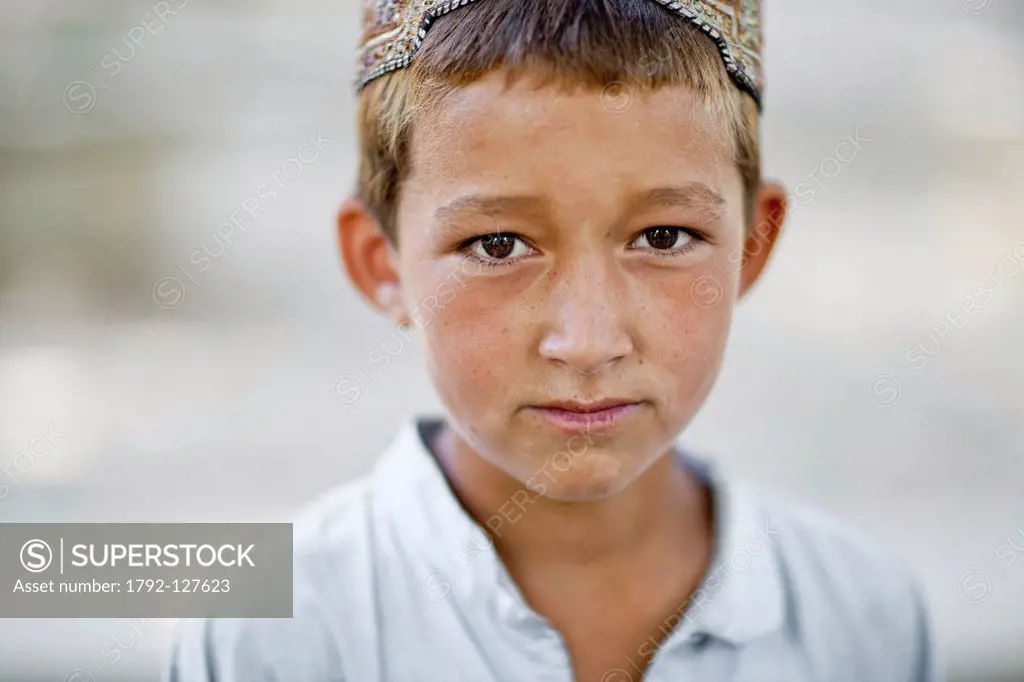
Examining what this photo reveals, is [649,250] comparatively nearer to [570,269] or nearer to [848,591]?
[570,269]

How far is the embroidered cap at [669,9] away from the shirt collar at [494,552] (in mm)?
420

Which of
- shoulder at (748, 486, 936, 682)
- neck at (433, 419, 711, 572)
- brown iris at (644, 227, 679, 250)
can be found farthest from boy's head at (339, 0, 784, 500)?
shoulder at (748, 486, 936, 682)

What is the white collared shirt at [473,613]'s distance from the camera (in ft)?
3.24

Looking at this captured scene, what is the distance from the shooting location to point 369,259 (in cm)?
104

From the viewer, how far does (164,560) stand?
1.11 m

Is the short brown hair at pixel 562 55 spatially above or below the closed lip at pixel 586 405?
above

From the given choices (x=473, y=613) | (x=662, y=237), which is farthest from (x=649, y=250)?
(x=473, y=613)

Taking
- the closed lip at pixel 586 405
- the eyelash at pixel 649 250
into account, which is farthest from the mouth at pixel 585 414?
the eyelash at pixel 649 250

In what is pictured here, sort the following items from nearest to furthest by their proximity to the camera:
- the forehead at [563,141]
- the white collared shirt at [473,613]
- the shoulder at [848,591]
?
1. the forehead at [563,141]
2. the white collared shirt at [473,613]
3. the shoulder at [848,591]

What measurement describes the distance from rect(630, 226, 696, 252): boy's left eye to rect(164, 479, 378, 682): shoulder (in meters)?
0.44

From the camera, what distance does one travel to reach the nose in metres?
0.85

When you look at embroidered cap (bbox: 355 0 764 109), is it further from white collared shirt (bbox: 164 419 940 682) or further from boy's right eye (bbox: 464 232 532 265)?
white collared shirt (bbox: 164 419 940 682)

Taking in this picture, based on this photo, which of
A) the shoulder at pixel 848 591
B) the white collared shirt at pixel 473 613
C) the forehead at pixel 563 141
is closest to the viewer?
the forehead at pixel 563 141

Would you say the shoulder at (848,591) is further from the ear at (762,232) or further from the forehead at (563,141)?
the forehead at (563,141)
